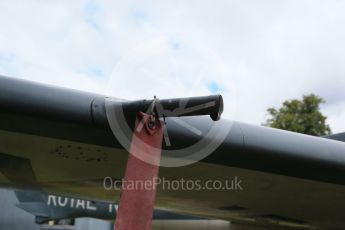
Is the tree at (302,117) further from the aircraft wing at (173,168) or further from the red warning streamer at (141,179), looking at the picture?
the red warning streamer at (141,179)

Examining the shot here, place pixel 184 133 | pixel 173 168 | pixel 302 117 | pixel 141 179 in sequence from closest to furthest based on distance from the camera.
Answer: pixel 141 179
pixel 184 133
pixel 173 168
pixel 302 117

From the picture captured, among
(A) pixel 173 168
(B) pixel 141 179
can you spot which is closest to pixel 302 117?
(A) pixel 173 168

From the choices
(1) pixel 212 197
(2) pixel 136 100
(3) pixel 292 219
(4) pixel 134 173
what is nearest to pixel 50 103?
(2) pixel 136 100

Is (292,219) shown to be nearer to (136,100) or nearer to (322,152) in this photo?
(322,152)

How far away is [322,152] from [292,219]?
16.0 feet

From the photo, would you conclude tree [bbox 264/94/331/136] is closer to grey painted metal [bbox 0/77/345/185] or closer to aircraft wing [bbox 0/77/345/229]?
aircraft wing [bbox 0/77/345/229]

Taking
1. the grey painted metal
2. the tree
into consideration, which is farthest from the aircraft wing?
the tree

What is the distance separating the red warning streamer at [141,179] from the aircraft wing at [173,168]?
1305mm

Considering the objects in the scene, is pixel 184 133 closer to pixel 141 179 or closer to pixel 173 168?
pixel 173 168

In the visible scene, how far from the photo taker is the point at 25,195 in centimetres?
1145

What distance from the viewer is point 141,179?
3.20 metres

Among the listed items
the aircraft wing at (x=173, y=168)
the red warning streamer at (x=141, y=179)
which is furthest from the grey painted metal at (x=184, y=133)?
A: the red warning streamer at (x=141, y=179)

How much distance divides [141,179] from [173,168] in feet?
10.5

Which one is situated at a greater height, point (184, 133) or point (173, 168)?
point (173, 168)
